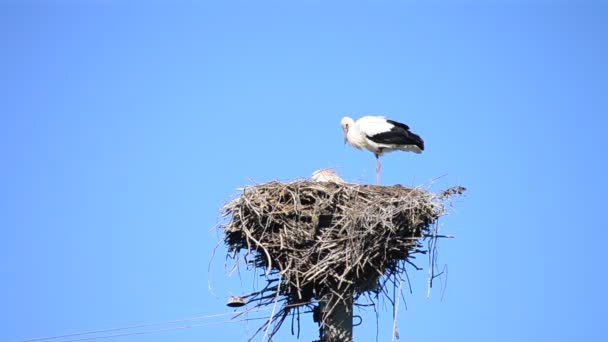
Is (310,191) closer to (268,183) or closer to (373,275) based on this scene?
(268,183)

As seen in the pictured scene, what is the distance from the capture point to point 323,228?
38.0 ft

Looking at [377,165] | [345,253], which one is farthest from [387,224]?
[377,165]

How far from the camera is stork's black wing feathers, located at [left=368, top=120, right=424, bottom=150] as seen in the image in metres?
14.8

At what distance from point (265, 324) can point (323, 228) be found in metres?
1.36

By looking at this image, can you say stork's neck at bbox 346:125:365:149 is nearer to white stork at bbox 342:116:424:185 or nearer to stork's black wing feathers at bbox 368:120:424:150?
white stork at bbox 342:116:424:185

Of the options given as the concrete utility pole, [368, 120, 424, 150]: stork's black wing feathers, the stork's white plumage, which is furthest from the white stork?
the concrete utility pole

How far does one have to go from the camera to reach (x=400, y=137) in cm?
1490

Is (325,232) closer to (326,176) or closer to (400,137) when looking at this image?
(326,176)

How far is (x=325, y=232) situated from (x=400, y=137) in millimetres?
3824

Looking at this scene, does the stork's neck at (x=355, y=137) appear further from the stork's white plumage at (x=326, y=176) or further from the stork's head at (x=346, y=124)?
the stork's white plumage at (x=326, y=176)

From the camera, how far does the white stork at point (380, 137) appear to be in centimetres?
1489

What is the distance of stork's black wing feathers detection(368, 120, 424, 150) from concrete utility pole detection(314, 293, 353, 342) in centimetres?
439

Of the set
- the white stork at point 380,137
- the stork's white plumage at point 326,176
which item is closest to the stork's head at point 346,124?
the white stork at point 380,137

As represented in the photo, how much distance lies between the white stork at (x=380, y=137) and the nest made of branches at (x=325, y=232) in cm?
280
